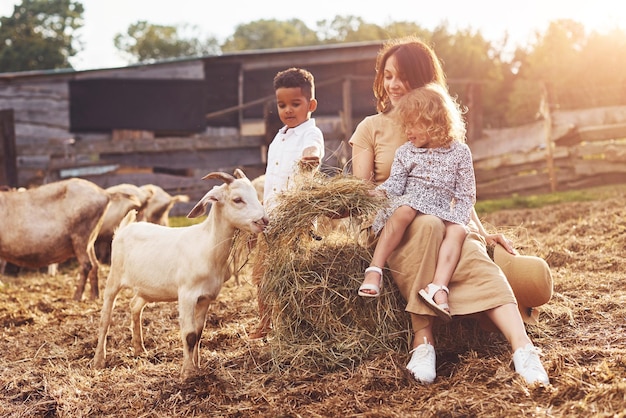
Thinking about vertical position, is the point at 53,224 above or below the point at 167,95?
below

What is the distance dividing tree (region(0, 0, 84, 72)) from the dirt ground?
35629mm

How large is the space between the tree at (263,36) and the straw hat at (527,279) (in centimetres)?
5940

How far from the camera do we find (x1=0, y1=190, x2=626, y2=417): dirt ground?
3.41m

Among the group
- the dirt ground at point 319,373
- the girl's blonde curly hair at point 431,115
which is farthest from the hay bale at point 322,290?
the girl's blonde curly hair at point 431,115

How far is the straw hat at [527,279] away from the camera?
4.40m

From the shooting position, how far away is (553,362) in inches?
148

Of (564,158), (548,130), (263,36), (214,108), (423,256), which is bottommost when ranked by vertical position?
(564,158)

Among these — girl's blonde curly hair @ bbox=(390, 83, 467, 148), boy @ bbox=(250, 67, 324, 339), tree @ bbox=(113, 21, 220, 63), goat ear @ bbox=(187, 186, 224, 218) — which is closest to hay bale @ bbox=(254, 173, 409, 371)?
goat ear @ bbox=(187, 186, 224, 218)

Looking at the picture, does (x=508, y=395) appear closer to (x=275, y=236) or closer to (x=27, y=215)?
(x=275, y=236)

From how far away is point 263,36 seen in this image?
7012cm

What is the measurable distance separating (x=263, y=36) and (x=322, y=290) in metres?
68.1

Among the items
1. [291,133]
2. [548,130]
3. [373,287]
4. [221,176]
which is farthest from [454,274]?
[548,130]

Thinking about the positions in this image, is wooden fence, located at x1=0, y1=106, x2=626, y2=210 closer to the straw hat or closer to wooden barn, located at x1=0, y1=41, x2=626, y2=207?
wooden barn, located at x1=0, y1=41, x2=626, y2=207

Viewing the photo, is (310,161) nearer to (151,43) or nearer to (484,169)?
(484,169)
